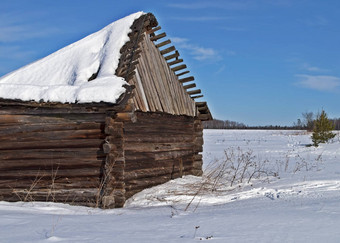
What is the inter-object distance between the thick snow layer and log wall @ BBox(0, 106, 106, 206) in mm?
402

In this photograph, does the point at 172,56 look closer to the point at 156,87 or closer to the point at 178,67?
the point at 178,67

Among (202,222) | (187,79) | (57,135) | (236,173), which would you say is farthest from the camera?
(236,173)

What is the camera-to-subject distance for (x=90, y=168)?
8.10 meters

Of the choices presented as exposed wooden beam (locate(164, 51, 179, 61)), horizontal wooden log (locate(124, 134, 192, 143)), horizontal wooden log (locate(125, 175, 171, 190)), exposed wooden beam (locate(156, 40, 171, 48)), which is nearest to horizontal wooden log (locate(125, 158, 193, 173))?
horizontal wooden log (locate(125, 175, 171, 190))

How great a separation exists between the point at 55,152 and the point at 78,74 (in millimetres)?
1926

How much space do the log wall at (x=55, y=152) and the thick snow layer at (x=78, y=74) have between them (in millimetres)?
402

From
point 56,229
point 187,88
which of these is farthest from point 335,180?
point 56,229

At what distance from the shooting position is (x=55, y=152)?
8.16 m

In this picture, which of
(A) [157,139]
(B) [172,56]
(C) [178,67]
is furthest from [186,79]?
(A) [157,139]

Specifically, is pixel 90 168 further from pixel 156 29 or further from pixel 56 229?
pixel 156 29

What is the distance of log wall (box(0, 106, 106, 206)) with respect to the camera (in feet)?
26.4

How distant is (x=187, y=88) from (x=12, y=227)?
8259 mm

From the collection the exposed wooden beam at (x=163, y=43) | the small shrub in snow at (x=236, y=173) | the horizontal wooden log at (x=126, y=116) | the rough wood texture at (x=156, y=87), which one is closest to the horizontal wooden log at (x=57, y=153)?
the horizontal wooden log at (x=126, y=116)

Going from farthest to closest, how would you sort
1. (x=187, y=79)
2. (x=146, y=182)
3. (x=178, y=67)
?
(x=187, y=79)
(x=178, y=67)
(x=146, y=182)
